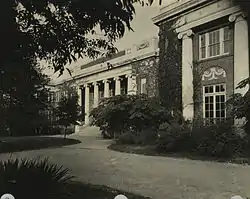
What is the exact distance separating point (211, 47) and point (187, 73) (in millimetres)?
2303

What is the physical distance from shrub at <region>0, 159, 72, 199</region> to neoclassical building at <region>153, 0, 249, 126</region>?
48.1 inches

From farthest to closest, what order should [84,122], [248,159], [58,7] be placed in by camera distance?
[248,159] → [84,122] → [58,7]

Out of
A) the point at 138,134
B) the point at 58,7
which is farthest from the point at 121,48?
the point at 138,134

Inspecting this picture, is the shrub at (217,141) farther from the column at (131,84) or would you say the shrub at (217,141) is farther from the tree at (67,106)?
the tree at (67,106)

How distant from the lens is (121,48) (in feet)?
7.97

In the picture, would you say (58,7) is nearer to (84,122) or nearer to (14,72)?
(14,72)

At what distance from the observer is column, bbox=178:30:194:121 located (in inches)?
245

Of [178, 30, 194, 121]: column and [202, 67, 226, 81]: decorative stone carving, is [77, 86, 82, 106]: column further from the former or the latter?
[178, 30, 194, 121]: column

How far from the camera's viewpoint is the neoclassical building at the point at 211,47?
2402 millimetres

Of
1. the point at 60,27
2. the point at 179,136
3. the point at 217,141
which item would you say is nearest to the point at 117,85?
the point at 60,27

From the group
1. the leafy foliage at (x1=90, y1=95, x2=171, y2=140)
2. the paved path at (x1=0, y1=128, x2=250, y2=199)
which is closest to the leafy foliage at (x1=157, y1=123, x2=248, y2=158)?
the paved path at (x1=0, y1=128, x2=250, y2=199)

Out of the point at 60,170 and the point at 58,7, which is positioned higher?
the point at 58,7

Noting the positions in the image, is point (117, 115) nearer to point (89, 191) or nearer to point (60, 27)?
point (89, 191)

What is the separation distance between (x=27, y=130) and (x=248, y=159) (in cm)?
188
